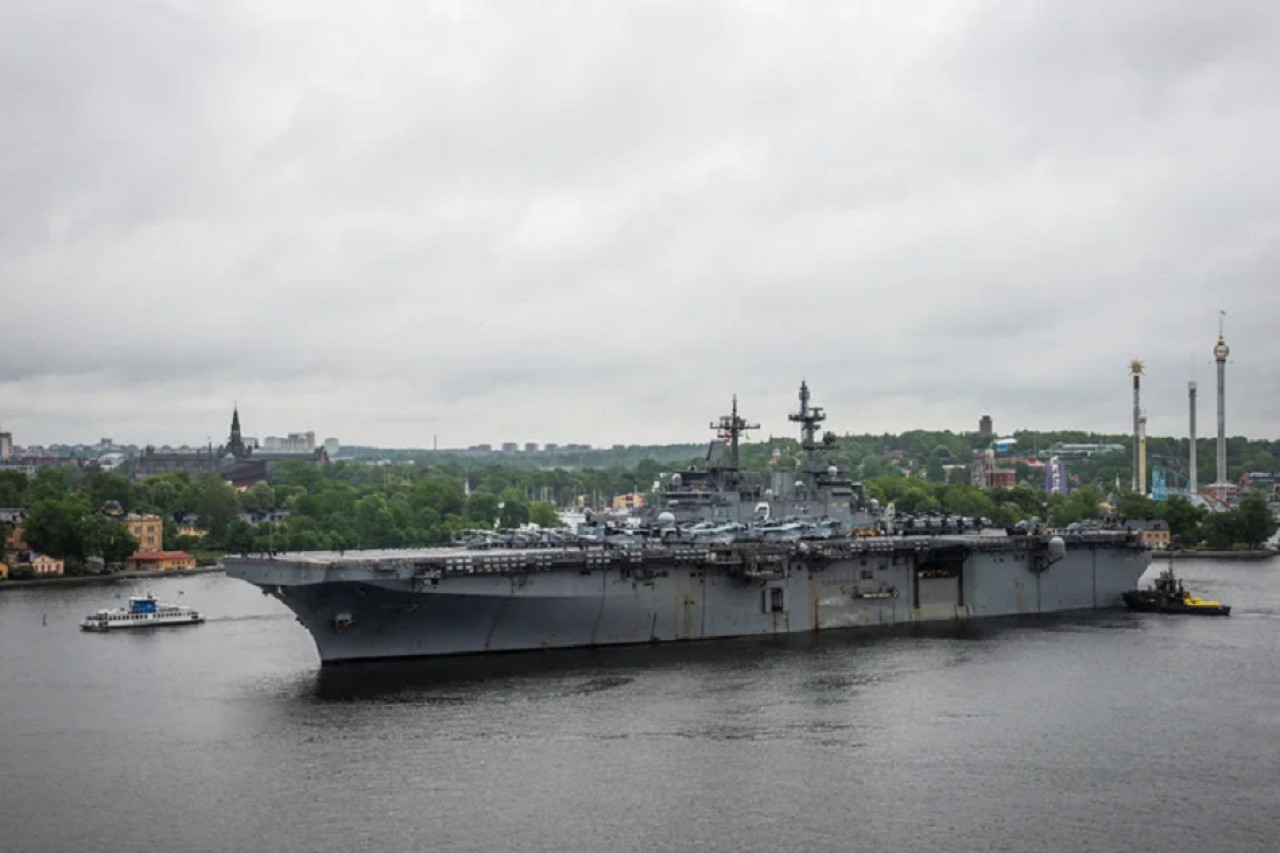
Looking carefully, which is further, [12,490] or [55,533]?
[12,490]

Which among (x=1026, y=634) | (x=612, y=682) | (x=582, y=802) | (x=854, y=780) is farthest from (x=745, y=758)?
(x=1026, y=634)

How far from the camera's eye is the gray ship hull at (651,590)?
32.6 m

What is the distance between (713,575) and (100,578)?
41.8m

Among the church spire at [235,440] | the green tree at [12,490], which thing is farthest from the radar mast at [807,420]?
the church spire at [235,440]

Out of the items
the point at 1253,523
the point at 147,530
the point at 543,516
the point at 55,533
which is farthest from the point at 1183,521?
the point at 55,533

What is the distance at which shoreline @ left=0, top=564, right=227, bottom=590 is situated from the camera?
6325cm

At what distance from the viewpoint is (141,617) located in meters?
45.6

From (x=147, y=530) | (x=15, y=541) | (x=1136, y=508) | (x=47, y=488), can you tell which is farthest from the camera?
(x=1136, y=508)

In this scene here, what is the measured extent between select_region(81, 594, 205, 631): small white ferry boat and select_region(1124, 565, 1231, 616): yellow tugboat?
3404 centimetres

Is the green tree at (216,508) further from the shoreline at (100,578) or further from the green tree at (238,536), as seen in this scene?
the shoreline at (100,578)

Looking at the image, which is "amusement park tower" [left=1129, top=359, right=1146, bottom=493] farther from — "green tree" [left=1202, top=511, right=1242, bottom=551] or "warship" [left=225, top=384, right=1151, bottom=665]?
"warship" [left=225, top=384, right=1151, bottom=665]

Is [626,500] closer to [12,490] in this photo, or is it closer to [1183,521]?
[1183,521]

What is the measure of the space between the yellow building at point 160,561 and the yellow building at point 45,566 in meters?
5.49

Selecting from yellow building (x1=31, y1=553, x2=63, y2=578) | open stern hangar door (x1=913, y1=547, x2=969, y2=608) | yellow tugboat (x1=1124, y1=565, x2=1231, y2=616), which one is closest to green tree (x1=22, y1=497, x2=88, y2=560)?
yellow building (x1=31, y1=553, x2=63, y2=578)
